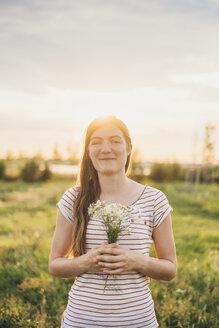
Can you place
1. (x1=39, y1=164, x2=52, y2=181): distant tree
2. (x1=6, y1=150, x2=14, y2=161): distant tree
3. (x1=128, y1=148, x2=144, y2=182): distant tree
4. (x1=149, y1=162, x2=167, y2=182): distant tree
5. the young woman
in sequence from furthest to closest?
(x1=6, y1=150, x2=14, y2=161): distant tree, (x1=149, y1=162, x2=167, y2=182): distant tree, (x1=39, y1=164, x2=52, y2=181): distant tree, (x1=128, y1=148, x2=144, y2=182): distant tree, the young woman

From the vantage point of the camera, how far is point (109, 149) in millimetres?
2160

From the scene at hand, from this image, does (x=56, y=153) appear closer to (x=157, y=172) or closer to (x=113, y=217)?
(x=157, y=172)

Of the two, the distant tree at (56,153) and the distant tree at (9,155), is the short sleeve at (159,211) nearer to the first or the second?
the distant tree at (9,155)

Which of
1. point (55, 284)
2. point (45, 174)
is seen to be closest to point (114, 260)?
point (55, 284)

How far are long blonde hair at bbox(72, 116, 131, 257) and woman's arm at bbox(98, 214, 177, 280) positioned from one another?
25 centimetres

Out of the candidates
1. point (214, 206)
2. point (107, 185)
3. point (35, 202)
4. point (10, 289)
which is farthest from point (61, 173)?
point (107, 185)

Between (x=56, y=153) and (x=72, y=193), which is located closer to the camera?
(x=72, y=193)

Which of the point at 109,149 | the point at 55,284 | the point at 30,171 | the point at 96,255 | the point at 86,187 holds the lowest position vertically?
the point at 30,171

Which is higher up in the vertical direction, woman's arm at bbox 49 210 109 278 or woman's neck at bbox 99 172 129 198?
woman's neck at bbox 99 172 129 198

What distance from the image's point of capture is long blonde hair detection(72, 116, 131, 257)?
2.12 meters

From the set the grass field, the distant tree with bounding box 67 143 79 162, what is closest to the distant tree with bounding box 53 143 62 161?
the distant tree with bounding box 67 143 79 162

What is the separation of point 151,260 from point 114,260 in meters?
0.28

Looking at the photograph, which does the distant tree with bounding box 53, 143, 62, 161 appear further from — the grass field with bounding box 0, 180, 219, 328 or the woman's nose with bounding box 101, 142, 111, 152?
the woman's nose with bounding box 101, 142, 111, 152

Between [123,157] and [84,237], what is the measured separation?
588 millimetres
